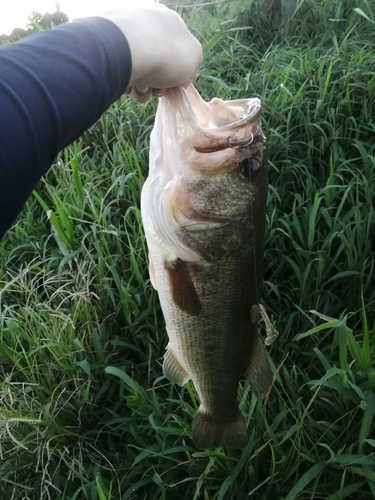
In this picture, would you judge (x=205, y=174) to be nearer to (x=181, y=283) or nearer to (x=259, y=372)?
(x=181, y=283)

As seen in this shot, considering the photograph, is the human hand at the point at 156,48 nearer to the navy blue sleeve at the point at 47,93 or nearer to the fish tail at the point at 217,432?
the navy blue sleeve at the point at 47,93

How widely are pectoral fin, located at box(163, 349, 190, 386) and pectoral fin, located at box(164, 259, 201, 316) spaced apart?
1.07ft

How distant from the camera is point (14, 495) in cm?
214

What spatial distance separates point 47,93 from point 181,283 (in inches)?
29.6

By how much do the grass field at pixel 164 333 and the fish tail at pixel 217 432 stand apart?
171mm

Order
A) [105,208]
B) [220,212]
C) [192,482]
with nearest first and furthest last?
1. [220,212]
2. [192,482]
3. [105,208]

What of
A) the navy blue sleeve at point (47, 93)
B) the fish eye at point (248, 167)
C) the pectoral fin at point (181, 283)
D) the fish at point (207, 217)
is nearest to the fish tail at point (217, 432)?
the fish at point (207, 217)

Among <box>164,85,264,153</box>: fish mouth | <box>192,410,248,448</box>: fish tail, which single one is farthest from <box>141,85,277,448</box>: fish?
<box>192,410,248,448</box>: fish tail

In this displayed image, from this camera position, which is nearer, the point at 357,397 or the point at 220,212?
the point at 220,212

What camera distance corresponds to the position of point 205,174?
4.95 ft

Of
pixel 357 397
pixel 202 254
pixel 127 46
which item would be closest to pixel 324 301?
pixel 357 397

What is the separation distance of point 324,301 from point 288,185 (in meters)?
0.74

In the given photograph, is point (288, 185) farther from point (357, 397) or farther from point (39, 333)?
point (39, 333)

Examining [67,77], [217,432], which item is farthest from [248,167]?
[217,432]
